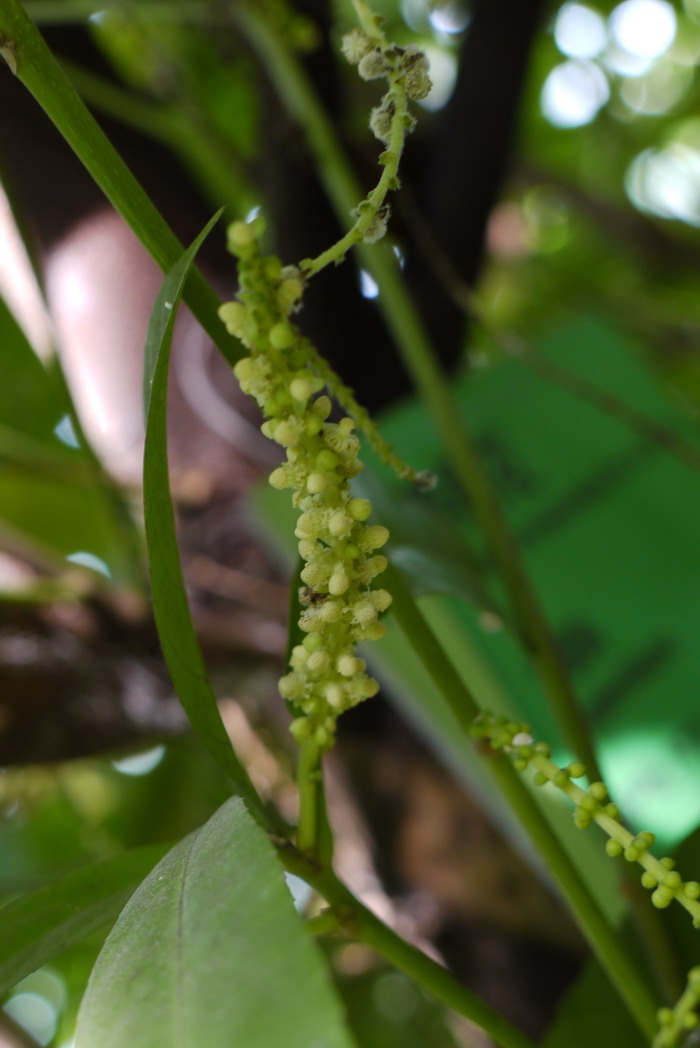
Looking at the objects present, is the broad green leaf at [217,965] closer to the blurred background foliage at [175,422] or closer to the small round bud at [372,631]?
the small round bud at [372,631]

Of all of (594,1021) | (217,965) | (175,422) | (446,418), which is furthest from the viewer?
(175,422)

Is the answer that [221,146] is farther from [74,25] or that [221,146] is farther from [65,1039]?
[65,1039]

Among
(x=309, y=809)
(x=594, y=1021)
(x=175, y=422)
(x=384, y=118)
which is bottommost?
(x=594, y=1021)

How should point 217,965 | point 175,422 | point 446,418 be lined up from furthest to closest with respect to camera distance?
1. point 175,422
2. point 446,418
3. point 217,965

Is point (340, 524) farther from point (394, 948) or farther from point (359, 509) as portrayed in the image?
point (394, 948)

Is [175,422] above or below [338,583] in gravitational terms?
above

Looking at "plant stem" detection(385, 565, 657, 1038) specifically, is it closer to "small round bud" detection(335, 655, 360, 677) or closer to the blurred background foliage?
"small round bud" detection(335, 655, 360, 677)

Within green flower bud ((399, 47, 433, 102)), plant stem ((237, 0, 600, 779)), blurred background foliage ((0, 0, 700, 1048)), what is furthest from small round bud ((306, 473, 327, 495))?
blurred background foliage ((0, 0, 700, 1048))

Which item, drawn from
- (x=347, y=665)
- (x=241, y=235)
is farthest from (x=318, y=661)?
(x=241, y=235)
